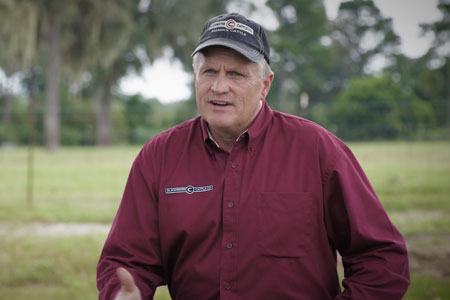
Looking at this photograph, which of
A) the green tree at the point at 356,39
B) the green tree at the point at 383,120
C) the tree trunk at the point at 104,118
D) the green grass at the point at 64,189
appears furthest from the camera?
the green tree at the point at 356,39

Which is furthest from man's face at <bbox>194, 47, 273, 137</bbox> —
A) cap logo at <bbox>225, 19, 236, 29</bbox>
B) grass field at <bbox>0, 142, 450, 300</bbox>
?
grass field at <bbox>0, 142, 450, 300</bbox>

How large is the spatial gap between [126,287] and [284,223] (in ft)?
2.19

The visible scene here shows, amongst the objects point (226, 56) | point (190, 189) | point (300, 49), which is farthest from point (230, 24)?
point (300, 49)

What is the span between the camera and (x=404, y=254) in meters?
1.83

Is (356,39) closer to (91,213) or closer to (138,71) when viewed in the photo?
(138,71)

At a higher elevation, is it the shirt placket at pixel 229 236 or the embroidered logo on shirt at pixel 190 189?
the embroidered logo on shirt at pixel 190 189

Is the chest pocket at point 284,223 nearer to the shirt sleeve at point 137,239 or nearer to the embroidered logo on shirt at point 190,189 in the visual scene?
the embroidered logo on shirt at point 190,189

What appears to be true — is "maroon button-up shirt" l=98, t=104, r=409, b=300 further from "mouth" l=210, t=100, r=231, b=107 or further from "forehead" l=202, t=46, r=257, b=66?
"forehead" l=202, t=46, r=257, b=66

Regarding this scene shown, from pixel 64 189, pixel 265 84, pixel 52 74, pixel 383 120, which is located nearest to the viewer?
pixel 265 84

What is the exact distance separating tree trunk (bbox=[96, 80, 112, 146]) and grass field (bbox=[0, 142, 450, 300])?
4930 millimetres

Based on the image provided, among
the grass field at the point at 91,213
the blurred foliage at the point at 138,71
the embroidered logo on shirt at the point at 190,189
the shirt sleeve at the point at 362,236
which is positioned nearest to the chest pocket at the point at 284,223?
the shirt sleeve at the point at 362,236

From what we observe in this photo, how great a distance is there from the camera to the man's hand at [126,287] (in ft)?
5.89

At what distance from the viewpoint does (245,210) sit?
1873 mm

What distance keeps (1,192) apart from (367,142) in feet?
34.3
